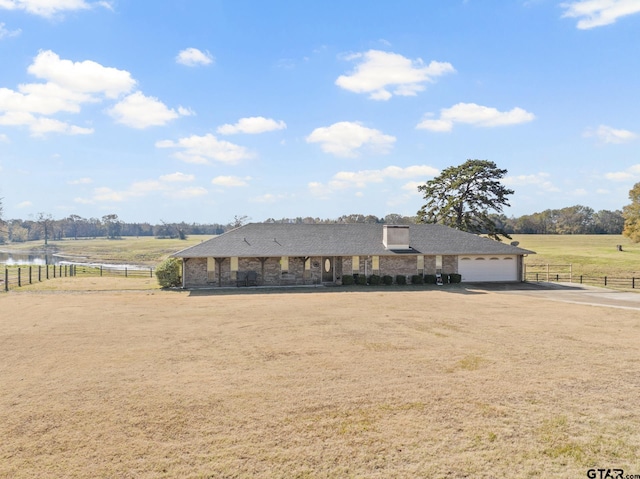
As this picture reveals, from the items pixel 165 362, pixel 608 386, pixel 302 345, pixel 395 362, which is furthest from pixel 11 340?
pixel 608 386

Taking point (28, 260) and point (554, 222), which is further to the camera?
point (554, 222)

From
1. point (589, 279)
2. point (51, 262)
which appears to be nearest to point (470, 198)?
point (589, 279)

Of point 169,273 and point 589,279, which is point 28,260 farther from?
point 589,279

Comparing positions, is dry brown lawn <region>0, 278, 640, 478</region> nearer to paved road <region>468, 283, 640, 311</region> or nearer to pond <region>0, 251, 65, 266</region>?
paved road <region>468, 283, 640, 311</region>

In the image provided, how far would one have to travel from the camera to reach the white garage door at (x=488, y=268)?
3189cm

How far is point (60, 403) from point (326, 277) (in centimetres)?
2240

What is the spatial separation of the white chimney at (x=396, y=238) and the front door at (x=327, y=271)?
4.41 meters

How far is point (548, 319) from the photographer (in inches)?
708

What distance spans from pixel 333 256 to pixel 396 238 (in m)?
5.02

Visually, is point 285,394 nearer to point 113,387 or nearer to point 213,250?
point 113,387

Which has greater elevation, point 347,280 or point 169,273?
point 169,273

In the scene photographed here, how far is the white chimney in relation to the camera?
1224 inches

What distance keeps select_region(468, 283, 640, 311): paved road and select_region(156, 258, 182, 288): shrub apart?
2043 cm

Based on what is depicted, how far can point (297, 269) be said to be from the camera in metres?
29.9
